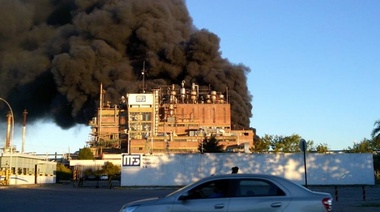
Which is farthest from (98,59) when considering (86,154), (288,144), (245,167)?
(245,167)

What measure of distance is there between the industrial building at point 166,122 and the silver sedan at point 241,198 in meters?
87.5

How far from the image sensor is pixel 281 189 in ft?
31.5

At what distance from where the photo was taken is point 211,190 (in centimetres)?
972

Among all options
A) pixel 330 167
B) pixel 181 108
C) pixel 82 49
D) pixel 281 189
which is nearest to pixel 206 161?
pixel 330 167

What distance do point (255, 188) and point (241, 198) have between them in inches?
14.6

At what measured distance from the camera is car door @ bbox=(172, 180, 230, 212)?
30.9 ft

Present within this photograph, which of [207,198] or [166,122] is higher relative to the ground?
[166,122]

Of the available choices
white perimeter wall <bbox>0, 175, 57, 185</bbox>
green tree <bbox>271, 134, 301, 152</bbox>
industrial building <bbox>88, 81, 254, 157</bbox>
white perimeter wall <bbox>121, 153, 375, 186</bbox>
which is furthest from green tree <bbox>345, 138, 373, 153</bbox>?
white perimeter wall <bbox>0, 175, 57, 185</bbox>

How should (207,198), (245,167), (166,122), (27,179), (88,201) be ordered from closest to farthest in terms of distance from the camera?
(207,198) < (88,201) < (245,167) < (27,179) < (166,122)

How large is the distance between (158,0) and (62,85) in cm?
2559

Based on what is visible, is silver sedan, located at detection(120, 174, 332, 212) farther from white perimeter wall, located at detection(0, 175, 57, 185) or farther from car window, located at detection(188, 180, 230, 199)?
white perimeter wall, located at detection(0, 175, 57, 185)

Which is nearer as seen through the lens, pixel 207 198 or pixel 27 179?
pixel 207 198

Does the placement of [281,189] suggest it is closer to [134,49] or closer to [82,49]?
[82,49]

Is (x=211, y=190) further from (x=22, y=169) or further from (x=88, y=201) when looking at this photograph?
(x=22, y=169)
